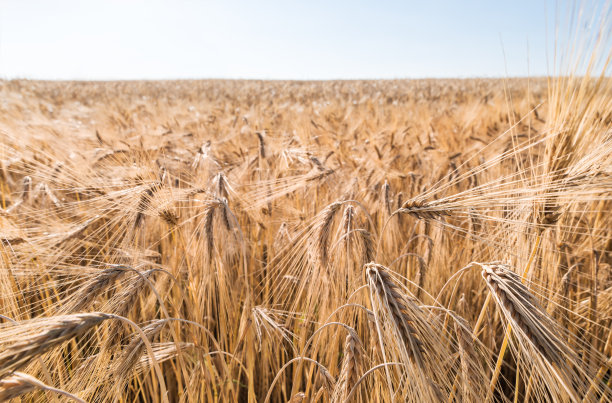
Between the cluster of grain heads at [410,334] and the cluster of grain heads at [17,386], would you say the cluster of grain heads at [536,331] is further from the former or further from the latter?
the cluster of grain heads at [17,386]

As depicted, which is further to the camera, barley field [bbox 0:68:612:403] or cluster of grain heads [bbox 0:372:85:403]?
barley field [bbox 0:68:612:403]

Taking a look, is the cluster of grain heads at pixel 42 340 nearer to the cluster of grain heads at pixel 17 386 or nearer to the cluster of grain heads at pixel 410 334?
the cluster of grain heads at pixel 17 386

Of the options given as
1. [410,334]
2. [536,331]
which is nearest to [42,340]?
[410,334]

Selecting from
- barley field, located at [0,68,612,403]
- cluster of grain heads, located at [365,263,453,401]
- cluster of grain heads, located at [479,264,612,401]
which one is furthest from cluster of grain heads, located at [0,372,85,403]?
cluster of grain heads, located at [479,264,612,401]

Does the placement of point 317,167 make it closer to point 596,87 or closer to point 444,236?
point 444,236

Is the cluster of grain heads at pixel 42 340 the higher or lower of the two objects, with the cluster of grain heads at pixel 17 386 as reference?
higher

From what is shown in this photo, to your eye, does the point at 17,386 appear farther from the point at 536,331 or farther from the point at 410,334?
the point at 536,331

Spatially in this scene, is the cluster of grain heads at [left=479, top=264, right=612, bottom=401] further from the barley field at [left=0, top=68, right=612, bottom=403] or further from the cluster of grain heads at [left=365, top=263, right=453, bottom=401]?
the cluster of grain heads at [left=365, top=263, right=453, bottom=401]

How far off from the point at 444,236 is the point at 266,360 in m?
0.98

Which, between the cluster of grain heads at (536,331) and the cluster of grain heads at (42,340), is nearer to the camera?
the cluster of grain heads at (42,340)

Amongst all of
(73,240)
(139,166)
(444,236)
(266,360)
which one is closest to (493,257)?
(444,236)

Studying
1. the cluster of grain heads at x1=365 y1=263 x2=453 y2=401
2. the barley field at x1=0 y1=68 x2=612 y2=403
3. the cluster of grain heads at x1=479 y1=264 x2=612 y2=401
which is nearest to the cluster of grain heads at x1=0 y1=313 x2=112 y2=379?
the barley field at x1=0 y1=68 x2=612 y2=403

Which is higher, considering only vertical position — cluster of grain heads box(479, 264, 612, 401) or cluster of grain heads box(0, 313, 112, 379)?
cluster of grain heads box(0, 313, 112, 379)

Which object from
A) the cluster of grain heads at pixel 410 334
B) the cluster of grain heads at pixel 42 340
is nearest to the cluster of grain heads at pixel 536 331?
the cluster of grain heads at pixel 410 334
